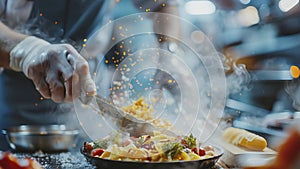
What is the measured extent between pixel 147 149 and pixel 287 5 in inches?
70.6

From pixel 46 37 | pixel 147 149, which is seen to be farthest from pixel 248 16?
pixel 147 149

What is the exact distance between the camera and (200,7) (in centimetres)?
345

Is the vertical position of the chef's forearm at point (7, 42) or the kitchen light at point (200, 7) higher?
the kitchen light at point (200, 7)

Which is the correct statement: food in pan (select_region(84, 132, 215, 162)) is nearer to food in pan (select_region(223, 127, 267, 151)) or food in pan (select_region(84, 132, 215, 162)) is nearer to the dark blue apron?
food in pan (select_region(223, 127, 267, 151))

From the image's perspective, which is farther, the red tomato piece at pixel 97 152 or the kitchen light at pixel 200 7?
the kitchen light at pixel 200 7

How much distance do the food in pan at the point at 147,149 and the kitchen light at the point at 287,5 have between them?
5.20ft

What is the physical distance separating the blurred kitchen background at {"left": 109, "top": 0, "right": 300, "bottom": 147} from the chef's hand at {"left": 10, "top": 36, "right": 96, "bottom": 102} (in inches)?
32.3

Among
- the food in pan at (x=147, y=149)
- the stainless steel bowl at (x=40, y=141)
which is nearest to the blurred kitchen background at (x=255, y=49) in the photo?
the stainless steel bowl at (x=40, y=141)

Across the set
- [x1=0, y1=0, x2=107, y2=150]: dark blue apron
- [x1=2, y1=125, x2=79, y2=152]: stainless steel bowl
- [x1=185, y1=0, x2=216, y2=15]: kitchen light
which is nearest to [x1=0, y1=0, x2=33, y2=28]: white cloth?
[x1=0, y1=0, x2=107, y2=150]: dark blue apron

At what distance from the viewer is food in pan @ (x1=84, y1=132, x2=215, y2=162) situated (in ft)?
→ 4.42

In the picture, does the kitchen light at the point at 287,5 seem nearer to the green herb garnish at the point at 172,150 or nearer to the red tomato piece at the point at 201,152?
the red tomato piece at the point at 201,152

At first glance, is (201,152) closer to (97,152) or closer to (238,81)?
(97,152)

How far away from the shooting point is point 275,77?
10.1ft

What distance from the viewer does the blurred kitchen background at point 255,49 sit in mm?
2854
